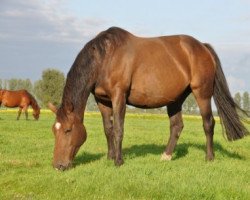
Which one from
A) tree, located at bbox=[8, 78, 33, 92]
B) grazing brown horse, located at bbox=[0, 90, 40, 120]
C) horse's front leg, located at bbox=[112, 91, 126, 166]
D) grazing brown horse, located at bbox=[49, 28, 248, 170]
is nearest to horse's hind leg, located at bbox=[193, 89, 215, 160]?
grazing brown horse, located at bbox=[49, 28, 248, 170]

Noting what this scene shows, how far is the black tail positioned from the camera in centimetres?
997

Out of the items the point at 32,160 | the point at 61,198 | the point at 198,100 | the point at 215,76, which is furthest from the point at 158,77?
the point at 61,198

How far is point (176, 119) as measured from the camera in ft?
33.4

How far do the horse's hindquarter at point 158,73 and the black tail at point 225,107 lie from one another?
1081 millimetres

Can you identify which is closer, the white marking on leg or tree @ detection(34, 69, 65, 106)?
the white marking on leg

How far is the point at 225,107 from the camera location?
10.1m

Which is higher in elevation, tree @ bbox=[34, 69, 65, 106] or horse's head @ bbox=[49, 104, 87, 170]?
horse's head @ bbox=[49, 104, 87, 170]

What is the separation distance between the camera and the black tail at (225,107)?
997 cm

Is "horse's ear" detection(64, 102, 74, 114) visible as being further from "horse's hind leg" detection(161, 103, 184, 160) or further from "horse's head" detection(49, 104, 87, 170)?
"horse's hind leg" detection(161, 103, 184, 160)

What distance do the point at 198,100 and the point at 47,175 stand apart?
4.16 m

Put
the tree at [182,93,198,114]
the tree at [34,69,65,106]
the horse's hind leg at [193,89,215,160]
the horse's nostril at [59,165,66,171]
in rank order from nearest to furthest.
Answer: the horse's nostril at [59,165,66,171] → the horse's hind leg at [193,89,215,160] → the tree at [34,69,65,106] → the tree at [182,93,198,114]

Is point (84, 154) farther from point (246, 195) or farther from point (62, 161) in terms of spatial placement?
point (246, 195)

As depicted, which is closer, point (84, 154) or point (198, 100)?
point (198, 100)

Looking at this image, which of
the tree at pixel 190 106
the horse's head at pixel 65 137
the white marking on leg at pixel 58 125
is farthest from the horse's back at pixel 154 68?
the tree at pixel 190 106
